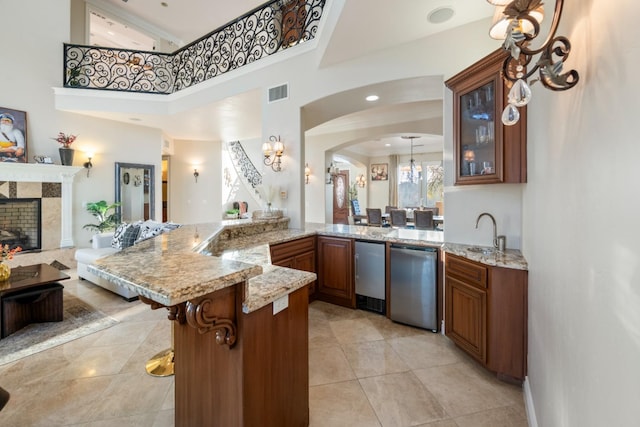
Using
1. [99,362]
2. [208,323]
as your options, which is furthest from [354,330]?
[99,362]

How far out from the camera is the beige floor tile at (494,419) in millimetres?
1845

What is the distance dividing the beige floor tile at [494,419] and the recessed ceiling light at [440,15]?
3285 millimetres

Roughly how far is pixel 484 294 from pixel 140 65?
7180 millimetres

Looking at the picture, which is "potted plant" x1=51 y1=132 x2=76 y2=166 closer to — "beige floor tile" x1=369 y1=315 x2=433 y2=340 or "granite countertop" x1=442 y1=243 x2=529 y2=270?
"beige floor tile" x1=369 y1=315 x2=433 y2=340

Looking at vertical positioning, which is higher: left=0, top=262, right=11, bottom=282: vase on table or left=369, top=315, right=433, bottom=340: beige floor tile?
left=0, top=262, right=11, bottom=282: vase on table

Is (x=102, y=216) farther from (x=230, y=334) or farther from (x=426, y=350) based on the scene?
(x=426, y=350)

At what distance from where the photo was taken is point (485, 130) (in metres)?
2.49

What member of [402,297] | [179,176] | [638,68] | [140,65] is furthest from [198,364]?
[179,176]

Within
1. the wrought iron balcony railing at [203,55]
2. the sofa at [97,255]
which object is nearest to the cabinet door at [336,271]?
the wrought iron balcony railing at [203,55]

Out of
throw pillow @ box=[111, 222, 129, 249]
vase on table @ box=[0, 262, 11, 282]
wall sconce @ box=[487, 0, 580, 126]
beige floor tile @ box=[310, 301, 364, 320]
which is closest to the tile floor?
beige floor tile @ box=[310, 301, 364, 320]

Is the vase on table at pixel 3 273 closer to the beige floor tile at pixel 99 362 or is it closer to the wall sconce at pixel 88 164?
the beige floor tile at pixel 99 362

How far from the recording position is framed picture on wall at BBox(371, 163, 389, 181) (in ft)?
38.1

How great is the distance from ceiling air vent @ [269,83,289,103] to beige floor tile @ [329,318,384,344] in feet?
10.5

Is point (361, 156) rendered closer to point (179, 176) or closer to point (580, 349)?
point (179, 176)
